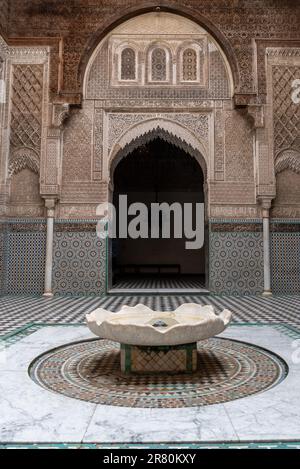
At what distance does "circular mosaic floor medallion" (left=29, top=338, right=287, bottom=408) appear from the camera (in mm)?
1430

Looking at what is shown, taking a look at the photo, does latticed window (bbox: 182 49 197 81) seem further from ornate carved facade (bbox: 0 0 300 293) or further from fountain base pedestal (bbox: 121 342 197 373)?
fountain base pedestal (bbox: 121 342 197 373)

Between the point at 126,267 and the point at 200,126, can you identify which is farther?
the point at 126,267

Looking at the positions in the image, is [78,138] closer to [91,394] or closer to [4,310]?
[4,310]

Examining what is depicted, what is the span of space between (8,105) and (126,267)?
4689mm

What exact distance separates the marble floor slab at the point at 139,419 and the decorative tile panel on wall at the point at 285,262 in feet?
11.4

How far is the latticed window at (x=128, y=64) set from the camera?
5184mm

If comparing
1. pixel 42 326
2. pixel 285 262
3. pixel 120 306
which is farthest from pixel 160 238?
pixel 42 326

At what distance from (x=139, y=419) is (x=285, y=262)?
13.5 ft

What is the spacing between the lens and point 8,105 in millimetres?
5012

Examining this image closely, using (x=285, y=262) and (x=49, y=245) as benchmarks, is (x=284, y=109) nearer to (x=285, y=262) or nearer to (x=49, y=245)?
(x=285, y=262)

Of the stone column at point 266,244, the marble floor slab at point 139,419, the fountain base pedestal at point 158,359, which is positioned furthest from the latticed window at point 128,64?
the marble floor slab at point 139,419
